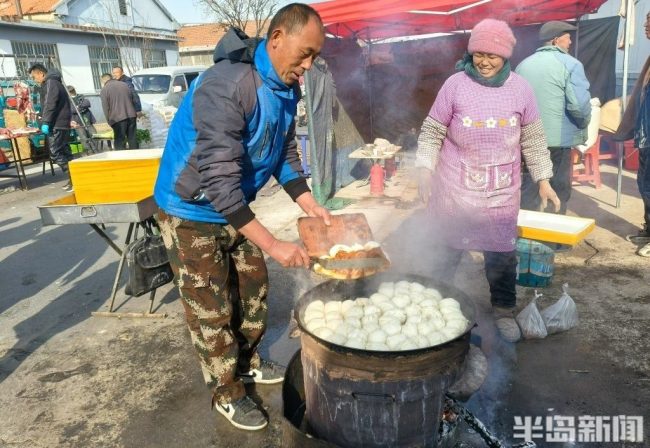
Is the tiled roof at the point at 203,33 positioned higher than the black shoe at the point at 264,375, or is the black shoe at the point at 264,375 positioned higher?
the tiled roof at the point at 203,33

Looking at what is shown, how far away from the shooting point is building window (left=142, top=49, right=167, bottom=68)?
2506 cm

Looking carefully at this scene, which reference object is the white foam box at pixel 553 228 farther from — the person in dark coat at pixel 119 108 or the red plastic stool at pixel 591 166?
the person in dark coat at pixel 119 108

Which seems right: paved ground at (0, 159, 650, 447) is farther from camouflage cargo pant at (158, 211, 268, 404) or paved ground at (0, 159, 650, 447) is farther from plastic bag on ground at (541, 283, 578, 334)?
camouflage cargo pant at (158, 211, 268, 404)

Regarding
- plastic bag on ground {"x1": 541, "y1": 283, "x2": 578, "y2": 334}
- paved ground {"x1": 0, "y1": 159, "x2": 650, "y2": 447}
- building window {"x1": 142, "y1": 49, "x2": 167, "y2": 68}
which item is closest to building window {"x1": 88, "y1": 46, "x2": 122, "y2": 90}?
building window {"x1": 142, "y1": 49, "x2": 167, "y2": 68}

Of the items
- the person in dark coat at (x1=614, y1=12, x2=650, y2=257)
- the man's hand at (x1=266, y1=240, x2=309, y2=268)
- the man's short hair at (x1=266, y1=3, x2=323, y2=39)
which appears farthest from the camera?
the person in dark coat at (x1=614, y1=12, x2=650, y2=257)

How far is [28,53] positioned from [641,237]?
22137 millimetres

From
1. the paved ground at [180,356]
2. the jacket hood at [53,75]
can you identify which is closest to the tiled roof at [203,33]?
the jacket hood at [53,75]

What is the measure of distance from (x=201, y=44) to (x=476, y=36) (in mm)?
36071

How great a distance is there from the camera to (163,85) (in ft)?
50.3

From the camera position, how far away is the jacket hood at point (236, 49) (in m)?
2.38

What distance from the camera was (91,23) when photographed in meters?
23.4

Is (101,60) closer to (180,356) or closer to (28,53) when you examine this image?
(28,53)

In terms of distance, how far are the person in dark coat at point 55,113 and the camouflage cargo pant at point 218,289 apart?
8.06m

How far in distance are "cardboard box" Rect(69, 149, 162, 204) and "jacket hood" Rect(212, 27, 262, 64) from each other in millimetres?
1948
